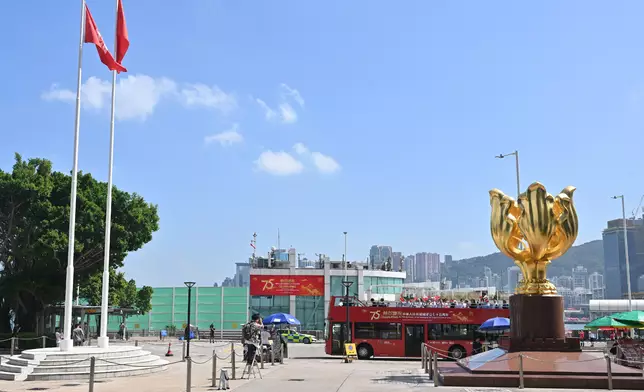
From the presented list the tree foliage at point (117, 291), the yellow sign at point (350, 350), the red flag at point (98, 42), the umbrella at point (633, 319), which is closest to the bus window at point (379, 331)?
the yellow sign at point (350, 350)

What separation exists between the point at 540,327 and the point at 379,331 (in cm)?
1463

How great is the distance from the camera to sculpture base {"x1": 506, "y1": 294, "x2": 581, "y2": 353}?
1847cm

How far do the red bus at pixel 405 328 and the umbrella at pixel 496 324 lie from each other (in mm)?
2207

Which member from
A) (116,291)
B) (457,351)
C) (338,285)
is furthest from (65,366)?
(338,285)

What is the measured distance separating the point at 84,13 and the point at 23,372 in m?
12.1

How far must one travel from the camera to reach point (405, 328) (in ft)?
106

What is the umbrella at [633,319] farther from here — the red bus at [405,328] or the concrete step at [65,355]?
the concrete step at [65,355]

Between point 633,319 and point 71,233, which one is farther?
point 633,319

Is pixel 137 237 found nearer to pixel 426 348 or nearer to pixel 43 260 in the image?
pixel 43 260

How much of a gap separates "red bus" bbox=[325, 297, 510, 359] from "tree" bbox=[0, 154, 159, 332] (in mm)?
11562

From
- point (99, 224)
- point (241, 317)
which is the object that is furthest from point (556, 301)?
point (241, 317)

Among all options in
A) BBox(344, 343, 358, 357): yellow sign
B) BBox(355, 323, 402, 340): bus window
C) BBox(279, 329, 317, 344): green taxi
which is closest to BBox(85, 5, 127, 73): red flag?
BBox(344, 343, 358, 357): yellow sign

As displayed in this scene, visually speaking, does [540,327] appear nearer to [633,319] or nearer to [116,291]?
[633,319]

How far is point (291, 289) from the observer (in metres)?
64.4
